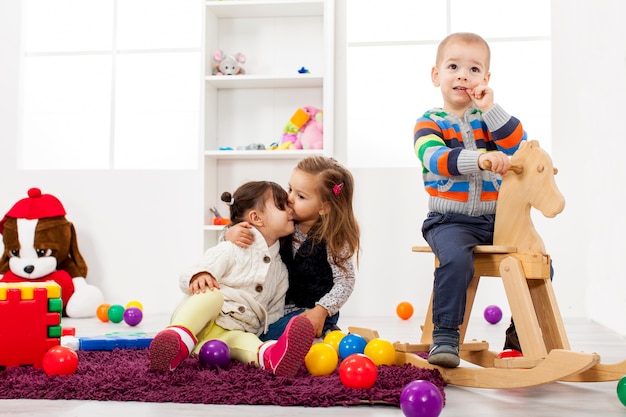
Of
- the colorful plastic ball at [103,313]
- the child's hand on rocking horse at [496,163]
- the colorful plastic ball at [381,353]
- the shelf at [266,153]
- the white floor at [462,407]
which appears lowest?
the colorful plastic ball at [103,313]

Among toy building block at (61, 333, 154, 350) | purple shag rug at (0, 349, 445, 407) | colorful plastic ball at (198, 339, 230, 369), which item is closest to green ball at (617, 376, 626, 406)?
purple shag rug at (0, 349, 445, 407)

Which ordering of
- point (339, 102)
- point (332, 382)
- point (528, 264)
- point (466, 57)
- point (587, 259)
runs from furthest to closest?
point (339, 102), point (587, 259), point (466, 57), point (528, 264), point (332, 382)

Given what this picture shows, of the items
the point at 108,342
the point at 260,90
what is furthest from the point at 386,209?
the point at 108,342

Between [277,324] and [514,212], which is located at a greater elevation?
[514,212]

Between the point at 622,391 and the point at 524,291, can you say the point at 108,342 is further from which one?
the point at 622,391

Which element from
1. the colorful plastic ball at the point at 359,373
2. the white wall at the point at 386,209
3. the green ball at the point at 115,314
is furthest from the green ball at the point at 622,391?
the green ball at the point at 115,314

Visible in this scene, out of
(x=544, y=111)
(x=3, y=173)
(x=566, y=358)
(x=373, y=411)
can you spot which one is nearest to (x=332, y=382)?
(x=373, y=411)

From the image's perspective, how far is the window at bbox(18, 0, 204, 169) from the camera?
11.5 feet

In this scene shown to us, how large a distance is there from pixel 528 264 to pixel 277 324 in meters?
0.75

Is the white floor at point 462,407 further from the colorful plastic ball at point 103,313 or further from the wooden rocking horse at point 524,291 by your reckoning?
the colorful plastic ball at point 103,313

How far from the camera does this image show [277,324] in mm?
1955

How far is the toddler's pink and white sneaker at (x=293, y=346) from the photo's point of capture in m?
1.43

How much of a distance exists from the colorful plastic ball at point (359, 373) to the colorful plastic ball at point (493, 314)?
154 centimetres

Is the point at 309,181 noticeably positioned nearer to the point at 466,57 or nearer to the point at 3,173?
the point at 466,57
